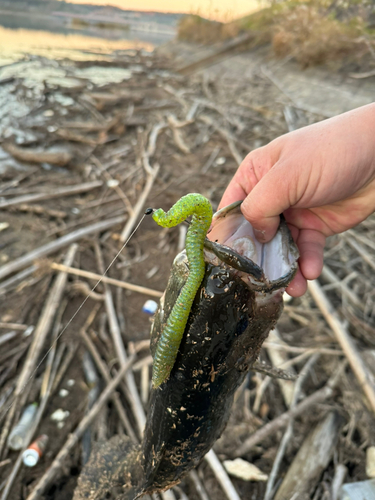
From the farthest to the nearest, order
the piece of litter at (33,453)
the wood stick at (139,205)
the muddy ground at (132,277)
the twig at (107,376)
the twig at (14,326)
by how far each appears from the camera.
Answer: the wood stick at (139,205) → the twig at (14,326) → the twig at (107,376) → the muddy ground at (132,277) → the piece of litter at (33,453)

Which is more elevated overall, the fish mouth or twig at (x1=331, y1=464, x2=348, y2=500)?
the fish mouth

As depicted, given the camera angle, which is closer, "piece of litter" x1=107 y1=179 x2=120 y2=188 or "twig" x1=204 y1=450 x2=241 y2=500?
"twig" x1=204 y1=450 x2=241 y2=500

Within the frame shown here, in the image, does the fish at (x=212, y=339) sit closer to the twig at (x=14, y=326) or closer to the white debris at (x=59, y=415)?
the white debris at (x=59, y=415)

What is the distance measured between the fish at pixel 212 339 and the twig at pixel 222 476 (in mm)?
885

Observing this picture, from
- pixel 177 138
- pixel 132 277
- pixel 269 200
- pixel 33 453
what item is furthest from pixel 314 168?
pixel 177 138

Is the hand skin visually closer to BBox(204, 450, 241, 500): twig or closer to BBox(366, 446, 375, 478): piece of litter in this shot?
BBox(204, 450, 241, 500): twig

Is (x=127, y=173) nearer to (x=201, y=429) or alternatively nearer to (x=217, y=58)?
(x=201, y=429)

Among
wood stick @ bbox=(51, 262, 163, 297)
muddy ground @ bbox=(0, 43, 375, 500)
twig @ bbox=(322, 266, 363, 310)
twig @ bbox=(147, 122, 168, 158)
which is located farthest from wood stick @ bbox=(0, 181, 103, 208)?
twig @ bbox=(322, 266, 363, 310)

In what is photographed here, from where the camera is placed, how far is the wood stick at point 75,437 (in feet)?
8.70

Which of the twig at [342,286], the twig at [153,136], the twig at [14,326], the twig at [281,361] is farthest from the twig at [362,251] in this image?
the twig at [153,136]

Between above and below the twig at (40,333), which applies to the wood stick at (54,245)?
above

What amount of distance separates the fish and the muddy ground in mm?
1234

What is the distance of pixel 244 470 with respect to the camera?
2.86m

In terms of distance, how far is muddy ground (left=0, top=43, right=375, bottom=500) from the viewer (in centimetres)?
300
